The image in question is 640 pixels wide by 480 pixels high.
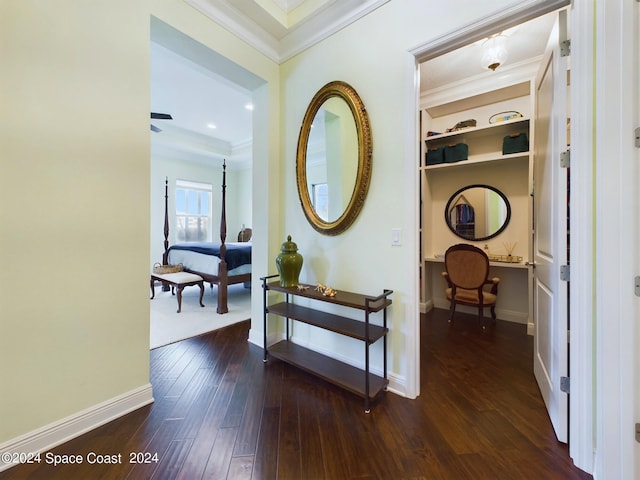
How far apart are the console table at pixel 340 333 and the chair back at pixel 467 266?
164 cm

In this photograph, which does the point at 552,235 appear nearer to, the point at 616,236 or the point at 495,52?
the point at 616,236

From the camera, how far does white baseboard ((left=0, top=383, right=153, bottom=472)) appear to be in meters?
1.31

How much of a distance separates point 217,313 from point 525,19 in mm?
4100

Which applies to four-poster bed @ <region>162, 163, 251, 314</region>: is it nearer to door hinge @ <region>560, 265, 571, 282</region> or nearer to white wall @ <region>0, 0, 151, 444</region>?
white wall @ <region>0, 0, 151, 444</region>

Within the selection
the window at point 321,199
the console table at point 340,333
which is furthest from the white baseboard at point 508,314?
the window at point 321,199

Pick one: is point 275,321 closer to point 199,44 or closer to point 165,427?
point 165,427

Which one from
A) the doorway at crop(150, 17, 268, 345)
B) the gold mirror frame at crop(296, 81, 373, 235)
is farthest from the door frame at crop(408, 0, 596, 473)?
the doorway at crop(150, 17, 268, 345)

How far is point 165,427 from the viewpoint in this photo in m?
1.53

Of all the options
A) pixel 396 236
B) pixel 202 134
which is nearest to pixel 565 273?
pixel 396 236

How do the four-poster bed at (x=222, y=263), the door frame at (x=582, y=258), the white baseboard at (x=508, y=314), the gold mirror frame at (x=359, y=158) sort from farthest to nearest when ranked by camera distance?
the four-poster bed at (x=222, y=263) → the white baseboard at (x=508, y=314) → the gold mirror frame at (x=359, y=158) → the door frame at (x=582, y=258)

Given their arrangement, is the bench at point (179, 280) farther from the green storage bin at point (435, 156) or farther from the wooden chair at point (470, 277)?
the green storage bin at point (435, 156)

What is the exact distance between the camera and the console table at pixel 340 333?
1713 millimetres

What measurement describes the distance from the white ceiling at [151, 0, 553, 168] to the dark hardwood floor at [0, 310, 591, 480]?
2.65m

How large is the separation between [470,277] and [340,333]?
200cm
